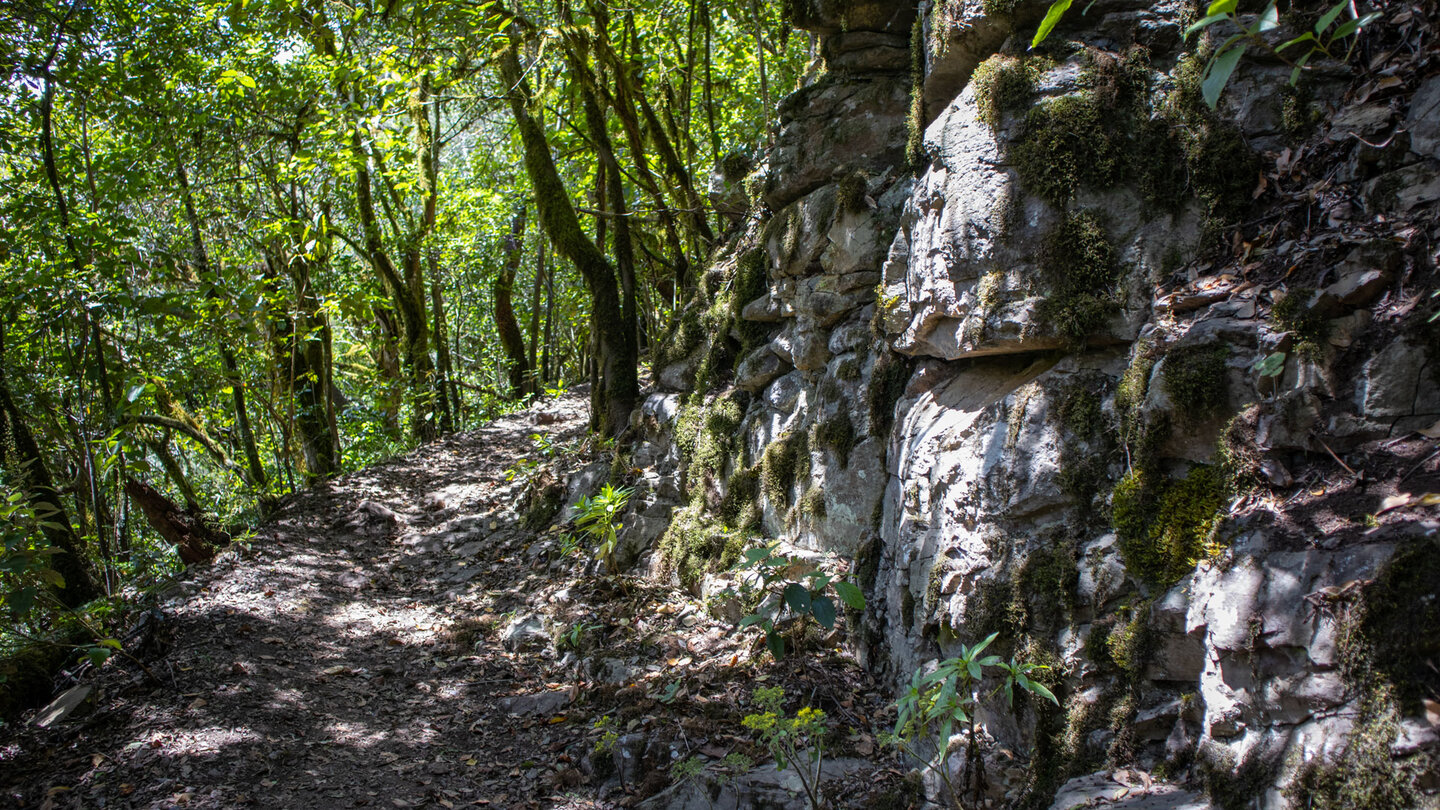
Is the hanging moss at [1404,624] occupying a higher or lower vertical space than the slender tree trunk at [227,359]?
lower

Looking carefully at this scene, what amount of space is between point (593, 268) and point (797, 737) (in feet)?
20.3

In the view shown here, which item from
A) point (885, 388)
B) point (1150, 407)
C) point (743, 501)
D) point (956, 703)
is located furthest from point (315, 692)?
point (1150, 407)

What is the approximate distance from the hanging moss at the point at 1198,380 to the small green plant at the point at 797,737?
1.99 metres

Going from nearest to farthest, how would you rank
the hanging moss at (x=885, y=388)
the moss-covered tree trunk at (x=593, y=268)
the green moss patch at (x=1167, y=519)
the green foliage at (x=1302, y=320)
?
1. the green foliage at (x=1302, y=320)
2. the green moss patch at (x=1167, y=519)
3. the hanging moss at (x=885, y=388)
4. the moss-covered tree trunk at (x=593, y=268)

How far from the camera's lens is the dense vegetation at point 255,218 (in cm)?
663

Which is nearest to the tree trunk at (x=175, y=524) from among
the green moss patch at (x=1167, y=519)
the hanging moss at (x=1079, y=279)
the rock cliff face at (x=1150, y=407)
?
the rock cliff face at (x=1150, y=407)

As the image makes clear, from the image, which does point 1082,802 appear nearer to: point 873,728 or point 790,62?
point 873,728

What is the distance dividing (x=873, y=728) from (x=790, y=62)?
30.9 ft

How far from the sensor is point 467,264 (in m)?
17.3

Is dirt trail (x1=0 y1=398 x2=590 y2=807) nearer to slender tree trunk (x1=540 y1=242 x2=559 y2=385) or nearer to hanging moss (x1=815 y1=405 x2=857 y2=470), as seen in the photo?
hanging moss (x1=815 y1=405 x2=857 y2=470)

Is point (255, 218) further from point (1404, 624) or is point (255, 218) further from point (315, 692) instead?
point (1404, 624)

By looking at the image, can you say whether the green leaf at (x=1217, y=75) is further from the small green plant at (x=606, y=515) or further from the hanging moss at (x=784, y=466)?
the small green plant at (x=606, y=515)

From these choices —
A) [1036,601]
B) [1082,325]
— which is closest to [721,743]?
[1036,601]

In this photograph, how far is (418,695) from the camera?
5.45 m
